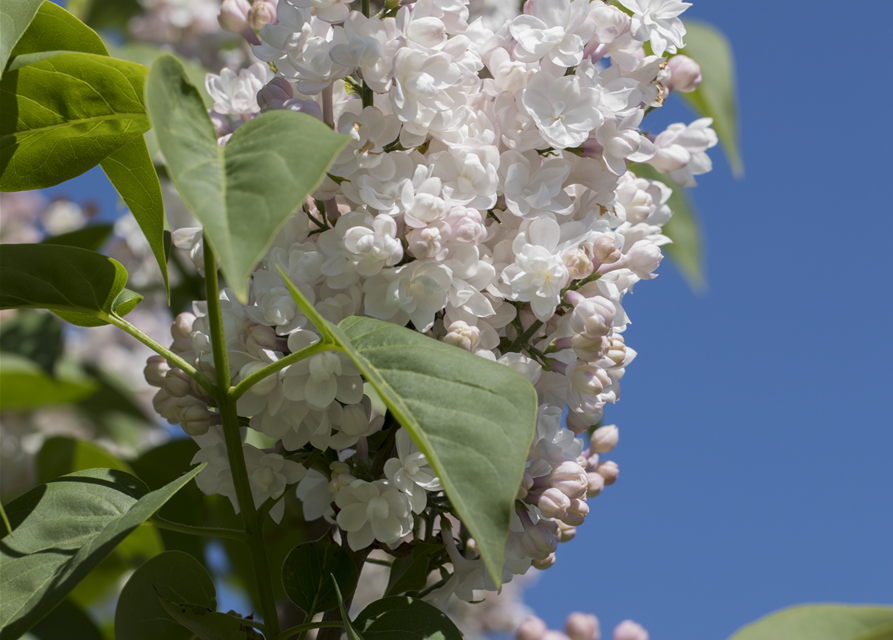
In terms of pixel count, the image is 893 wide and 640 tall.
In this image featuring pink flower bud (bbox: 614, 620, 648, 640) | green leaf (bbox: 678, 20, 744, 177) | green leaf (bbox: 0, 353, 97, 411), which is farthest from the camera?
green leaf (bbox: 0, 353, 97, 411)

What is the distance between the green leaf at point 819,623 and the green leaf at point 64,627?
24.8 inches

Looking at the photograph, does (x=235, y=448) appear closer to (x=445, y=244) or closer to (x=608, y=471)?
(x=445, y=244)

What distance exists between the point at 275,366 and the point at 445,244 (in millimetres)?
121

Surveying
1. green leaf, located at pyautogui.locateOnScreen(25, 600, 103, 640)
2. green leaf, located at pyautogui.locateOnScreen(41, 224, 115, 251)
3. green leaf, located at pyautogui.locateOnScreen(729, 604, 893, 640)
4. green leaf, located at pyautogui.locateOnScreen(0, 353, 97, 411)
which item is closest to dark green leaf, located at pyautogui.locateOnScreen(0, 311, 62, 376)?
green leaf, located at pyautogui.locateOnScreen(0, 353, 97, 411)

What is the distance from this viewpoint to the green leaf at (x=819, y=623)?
0.38 metres

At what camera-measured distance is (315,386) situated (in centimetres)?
45

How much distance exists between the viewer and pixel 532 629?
74 cm

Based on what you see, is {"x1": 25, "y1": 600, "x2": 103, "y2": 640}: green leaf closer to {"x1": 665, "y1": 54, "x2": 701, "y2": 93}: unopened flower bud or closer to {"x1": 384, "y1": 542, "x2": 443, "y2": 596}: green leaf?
{"x1": 384, "y1": 542, "x2": 443, "y2": 596}: green leaf

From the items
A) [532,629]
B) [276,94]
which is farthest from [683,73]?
[532,629]

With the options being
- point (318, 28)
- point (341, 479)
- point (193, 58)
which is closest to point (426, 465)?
point (341, 479)

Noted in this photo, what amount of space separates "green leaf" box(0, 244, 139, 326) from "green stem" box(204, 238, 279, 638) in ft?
0.31

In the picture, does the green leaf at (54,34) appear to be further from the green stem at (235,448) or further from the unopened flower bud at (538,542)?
the unopened flower bud at (538,542)

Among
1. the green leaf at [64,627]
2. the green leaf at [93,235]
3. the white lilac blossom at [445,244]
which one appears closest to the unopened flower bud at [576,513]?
the white lilac blossom at [445,244]

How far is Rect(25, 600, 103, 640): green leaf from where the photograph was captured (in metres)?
0.75
